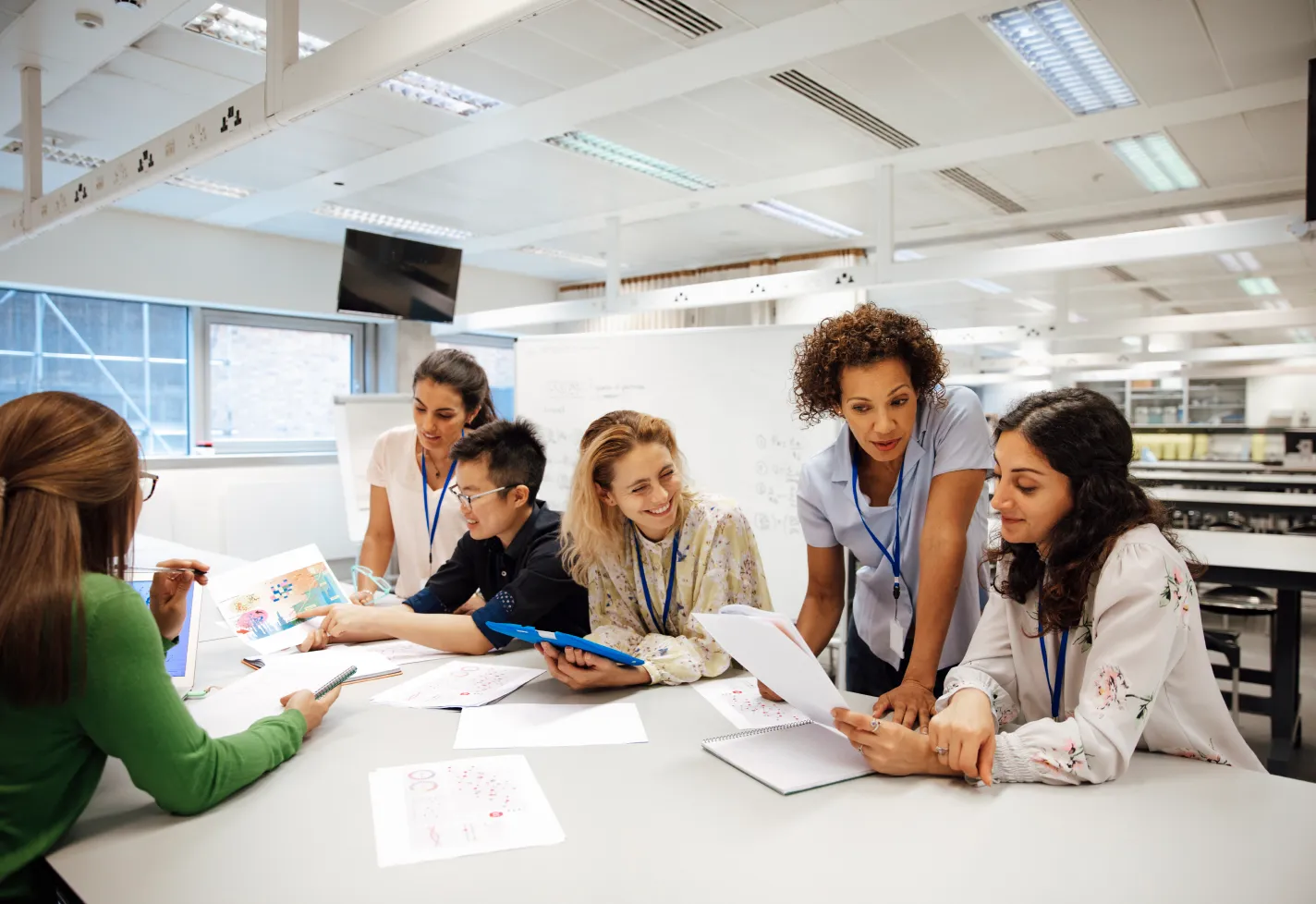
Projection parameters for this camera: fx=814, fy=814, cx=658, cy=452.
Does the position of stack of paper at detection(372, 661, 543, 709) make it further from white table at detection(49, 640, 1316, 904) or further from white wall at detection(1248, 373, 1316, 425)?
white wall at detection(1248, 373, 1316, 425)

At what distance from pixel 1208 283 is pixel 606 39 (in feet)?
23.7

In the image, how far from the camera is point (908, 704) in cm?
132

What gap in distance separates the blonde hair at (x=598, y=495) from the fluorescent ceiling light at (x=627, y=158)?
2.79m

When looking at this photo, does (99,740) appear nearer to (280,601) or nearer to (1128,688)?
(280,601)

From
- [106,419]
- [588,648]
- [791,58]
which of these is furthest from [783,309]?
[106,419]

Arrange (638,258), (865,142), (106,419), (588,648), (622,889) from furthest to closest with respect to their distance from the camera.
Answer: (638,258), (865,142), (588,648), (106,419), (622,889)

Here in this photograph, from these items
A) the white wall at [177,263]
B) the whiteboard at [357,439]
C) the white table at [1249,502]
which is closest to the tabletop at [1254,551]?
the white table at [1249,502]

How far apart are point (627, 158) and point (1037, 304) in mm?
6060

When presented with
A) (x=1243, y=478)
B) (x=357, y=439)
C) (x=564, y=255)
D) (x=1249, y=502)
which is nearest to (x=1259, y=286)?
(x=1243, y=478)

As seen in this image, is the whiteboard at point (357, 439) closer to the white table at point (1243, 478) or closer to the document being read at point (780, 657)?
the document being read at point (780, 657)

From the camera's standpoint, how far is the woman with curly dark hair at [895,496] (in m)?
1.49

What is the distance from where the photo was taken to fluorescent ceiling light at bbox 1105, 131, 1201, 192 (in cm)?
409

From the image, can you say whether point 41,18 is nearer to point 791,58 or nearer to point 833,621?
point 791,58

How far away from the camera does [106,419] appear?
1019 millimetres
